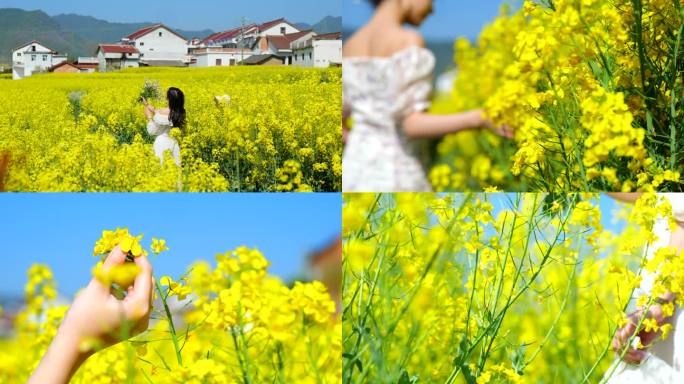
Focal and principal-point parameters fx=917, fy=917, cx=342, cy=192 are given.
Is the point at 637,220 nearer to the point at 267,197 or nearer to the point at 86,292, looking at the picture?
the point at 267,197

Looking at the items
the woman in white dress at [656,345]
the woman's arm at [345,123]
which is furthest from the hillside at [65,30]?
the woman in white dress at [656,345]

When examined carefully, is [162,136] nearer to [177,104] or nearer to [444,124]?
[177,104]

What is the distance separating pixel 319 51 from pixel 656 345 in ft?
3.71

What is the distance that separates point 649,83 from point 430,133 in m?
0.56

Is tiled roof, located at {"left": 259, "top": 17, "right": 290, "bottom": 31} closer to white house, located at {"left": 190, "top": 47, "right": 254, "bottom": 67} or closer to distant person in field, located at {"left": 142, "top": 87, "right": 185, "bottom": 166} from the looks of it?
white house, located at {"left": 190, "top": 47, "right": 254, "bottom": 67}

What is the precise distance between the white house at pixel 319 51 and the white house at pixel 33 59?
65cm

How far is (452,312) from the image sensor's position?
7.43ft

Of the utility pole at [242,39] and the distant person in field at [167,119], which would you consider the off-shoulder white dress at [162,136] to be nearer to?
the distant person in field at [167,119]

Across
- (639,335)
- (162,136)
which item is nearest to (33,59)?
(162,136)

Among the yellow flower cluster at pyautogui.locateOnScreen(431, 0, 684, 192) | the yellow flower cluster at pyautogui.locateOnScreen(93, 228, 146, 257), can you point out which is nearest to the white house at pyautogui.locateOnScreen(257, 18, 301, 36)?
the yellow flower cluster at pyautogui.locateOnScreen(431, 0, 684, 192)

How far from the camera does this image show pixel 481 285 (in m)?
2.22

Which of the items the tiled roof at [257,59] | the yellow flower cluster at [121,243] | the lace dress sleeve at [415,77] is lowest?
the yellow flower cluster at [121,243]

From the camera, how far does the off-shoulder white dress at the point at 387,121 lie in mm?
2361

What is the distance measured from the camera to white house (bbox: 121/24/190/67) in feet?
8.13
